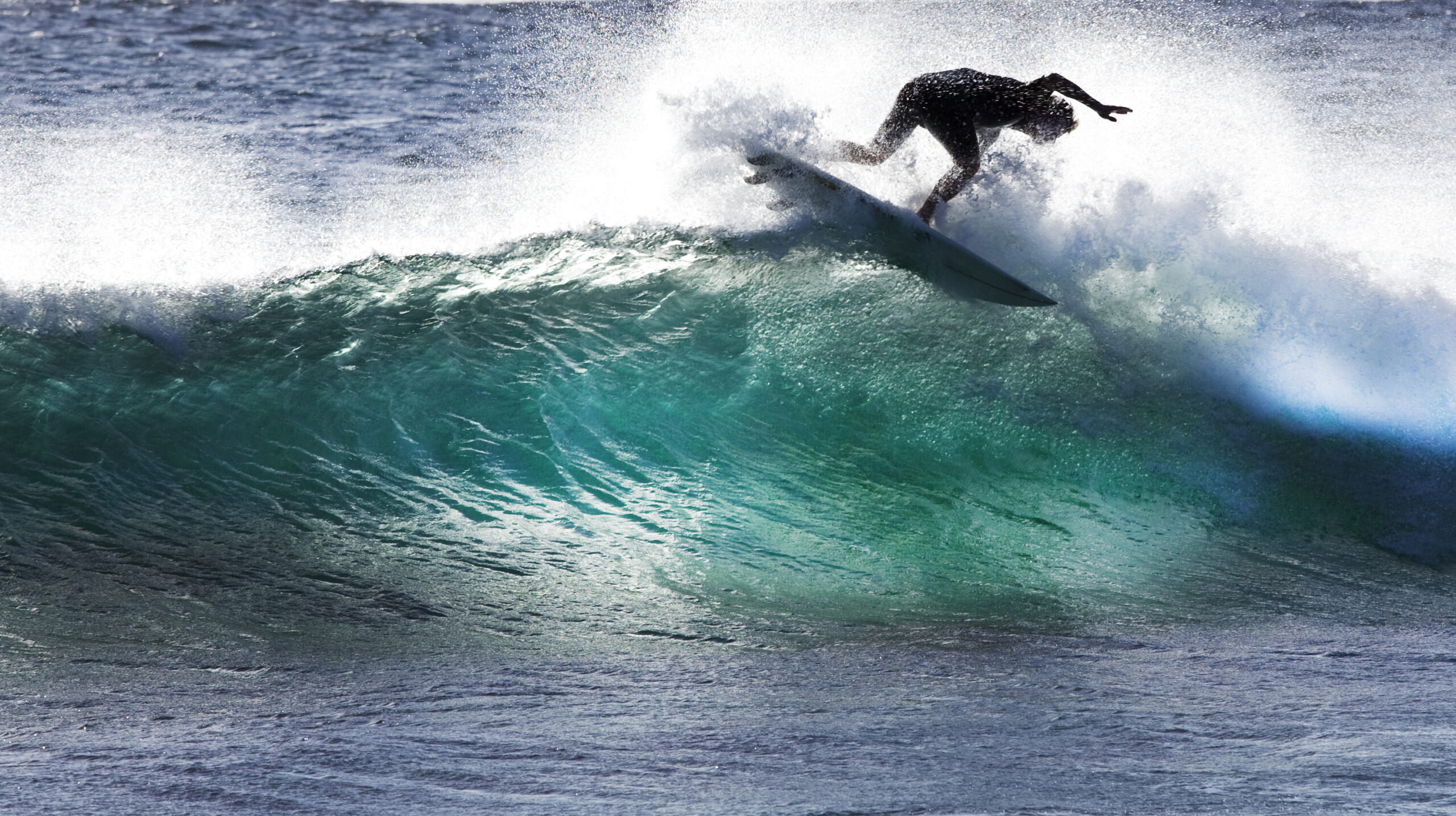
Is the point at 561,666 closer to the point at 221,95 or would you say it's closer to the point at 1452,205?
the point at 1452,205

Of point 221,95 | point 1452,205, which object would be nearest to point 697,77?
point 1452,205

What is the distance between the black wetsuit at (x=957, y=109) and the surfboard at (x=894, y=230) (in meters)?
0.35

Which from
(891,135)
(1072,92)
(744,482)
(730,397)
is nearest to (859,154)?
(891,135)

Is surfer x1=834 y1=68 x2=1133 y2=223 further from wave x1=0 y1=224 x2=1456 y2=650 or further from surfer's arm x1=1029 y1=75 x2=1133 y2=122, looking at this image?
wave x1=0 y1=224 x2=1456 y2=650

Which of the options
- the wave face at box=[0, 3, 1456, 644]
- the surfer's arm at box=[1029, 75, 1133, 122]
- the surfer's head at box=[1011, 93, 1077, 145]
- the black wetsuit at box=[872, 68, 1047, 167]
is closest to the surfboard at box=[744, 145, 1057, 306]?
the wave face at box=[0, 3, 1456, 644]

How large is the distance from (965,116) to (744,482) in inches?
97.2

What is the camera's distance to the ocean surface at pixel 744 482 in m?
2.75

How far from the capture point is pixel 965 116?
19.2 feet

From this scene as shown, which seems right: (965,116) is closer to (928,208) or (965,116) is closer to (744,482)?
(928,208)

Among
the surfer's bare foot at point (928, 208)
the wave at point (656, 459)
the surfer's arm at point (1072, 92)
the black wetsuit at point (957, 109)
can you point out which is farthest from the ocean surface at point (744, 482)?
the surfer's arm at point (1072, 92)

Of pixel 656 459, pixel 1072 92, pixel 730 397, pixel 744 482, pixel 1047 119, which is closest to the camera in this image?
pixel 744 482

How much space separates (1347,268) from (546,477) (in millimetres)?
4624

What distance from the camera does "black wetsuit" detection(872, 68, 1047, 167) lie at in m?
5.75

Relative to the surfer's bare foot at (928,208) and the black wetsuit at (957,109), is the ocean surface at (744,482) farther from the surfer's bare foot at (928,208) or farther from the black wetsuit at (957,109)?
the black wetsuit at (957,109)
